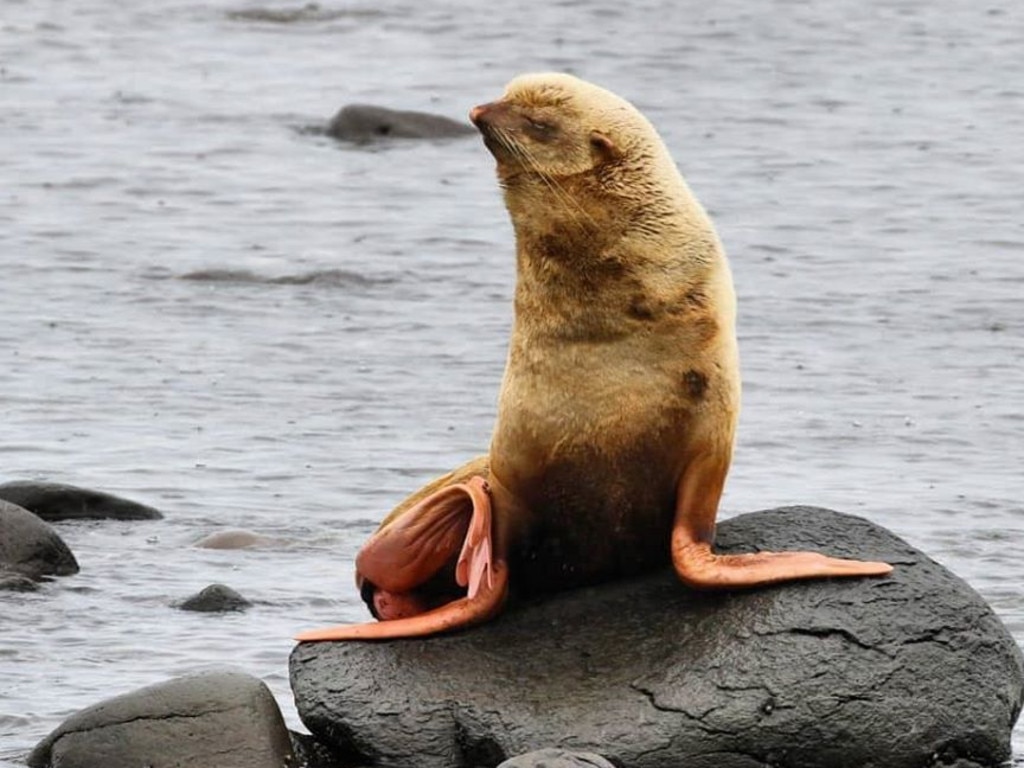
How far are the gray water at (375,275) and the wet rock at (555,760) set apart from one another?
1540 millimetres

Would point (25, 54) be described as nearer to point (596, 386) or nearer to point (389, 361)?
point (389, 361)

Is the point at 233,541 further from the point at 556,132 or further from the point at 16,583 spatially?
the point at 556,132

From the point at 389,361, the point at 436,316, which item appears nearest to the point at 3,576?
the point at 389,361

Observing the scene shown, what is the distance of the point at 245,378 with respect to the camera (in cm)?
1477

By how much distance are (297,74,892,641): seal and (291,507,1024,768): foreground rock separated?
0.13 m

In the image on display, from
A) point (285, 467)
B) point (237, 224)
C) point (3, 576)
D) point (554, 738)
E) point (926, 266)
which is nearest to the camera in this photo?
point (554, 738)

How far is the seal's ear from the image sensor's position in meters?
8.09

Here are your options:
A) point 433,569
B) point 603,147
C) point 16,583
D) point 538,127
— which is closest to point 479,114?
point 538,127

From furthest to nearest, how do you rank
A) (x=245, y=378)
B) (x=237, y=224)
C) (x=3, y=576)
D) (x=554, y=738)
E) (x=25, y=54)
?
(x=25, y=54), (x=237, y=224), (x=245, y=378), (x=3, y=576), (x=554, y=738)

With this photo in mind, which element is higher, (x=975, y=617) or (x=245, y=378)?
(x=975, y=617)

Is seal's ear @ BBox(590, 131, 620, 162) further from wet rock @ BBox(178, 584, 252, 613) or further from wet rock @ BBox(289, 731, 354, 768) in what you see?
wet rock @ BBox(178, 584, 252, 613)

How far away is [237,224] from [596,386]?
1130 cm

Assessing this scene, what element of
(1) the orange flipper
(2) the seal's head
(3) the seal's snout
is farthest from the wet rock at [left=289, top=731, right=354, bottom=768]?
(3) the seal's snout

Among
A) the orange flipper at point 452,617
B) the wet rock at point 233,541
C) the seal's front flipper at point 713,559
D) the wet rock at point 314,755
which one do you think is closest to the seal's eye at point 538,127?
the seal's front flipper at point 713,559
